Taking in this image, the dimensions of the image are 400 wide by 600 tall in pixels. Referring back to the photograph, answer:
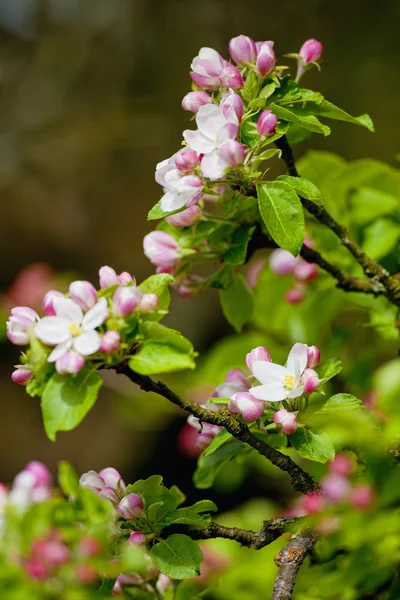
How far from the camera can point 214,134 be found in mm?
756

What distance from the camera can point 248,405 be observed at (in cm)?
75

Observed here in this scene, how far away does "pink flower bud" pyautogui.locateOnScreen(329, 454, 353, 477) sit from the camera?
841mm

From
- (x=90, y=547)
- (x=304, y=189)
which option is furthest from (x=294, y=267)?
(x=90, y=547)

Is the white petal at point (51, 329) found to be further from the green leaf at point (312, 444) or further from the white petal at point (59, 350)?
the green leaf at point (312, 444)

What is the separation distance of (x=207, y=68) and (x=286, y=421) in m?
0.38

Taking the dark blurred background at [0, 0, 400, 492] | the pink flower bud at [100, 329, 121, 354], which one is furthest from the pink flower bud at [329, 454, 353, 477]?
the dark blurred background at [0, 0, 400, 492]

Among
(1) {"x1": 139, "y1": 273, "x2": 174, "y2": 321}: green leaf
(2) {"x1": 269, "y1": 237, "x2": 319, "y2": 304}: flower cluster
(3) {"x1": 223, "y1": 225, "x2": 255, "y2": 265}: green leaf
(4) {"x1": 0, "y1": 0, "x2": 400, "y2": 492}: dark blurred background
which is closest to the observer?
(1) {"x1": 139, "y1": 273, "x2": 174, "y2": 321}: green leaf

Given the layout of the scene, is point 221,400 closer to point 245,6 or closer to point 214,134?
point 214,134

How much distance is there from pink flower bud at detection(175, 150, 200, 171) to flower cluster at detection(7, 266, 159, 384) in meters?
0.14

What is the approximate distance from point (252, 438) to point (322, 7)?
2550mm

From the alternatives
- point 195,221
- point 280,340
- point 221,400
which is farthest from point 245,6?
point 221,400

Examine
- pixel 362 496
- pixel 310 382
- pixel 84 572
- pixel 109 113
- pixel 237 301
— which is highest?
pixel 109 113

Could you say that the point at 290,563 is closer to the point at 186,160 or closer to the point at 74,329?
the point at 74,329

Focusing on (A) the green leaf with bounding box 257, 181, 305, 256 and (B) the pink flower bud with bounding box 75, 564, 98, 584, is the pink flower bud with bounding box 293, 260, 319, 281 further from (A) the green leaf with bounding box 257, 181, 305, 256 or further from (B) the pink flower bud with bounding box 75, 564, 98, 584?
(B) the pink flower bud with bounding box 75, 564, 98, 584
